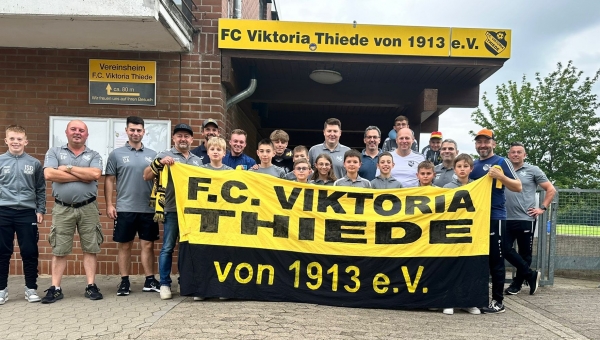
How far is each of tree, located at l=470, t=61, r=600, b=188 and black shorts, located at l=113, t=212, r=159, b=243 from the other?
28.8 metres

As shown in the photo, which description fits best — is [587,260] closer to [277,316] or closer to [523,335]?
[523,335]

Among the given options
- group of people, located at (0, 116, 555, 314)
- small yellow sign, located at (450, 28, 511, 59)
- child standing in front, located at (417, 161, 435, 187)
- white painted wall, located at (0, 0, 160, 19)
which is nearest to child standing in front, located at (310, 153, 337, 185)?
group of people, located at (0, 116, 555, 314)

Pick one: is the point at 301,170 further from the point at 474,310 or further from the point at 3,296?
the point at 3,296

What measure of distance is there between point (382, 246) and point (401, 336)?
1.15 metres

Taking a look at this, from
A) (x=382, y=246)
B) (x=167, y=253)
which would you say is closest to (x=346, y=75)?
(x=382, y=246)

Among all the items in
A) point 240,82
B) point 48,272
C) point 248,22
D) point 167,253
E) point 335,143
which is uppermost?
point 248,22

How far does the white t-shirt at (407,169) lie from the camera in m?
5.43

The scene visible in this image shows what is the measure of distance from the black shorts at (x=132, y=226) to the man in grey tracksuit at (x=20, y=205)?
842 mm

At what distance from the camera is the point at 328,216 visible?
495 centimetres

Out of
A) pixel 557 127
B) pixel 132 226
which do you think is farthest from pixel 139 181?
pixel 557 127

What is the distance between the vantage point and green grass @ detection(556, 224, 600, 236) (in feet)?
22.4

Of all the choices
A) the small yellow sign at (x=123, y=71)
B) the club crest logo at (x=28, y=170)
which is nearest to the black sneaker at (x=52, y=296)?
the club crest logo at (x=28, y=170)

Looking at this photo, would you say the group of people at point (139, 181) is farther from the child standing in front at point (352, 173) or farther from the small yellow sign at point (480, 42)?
the small yellow sign at point (480, 42)

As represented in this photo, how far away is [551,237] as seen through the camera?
6.54 metres
